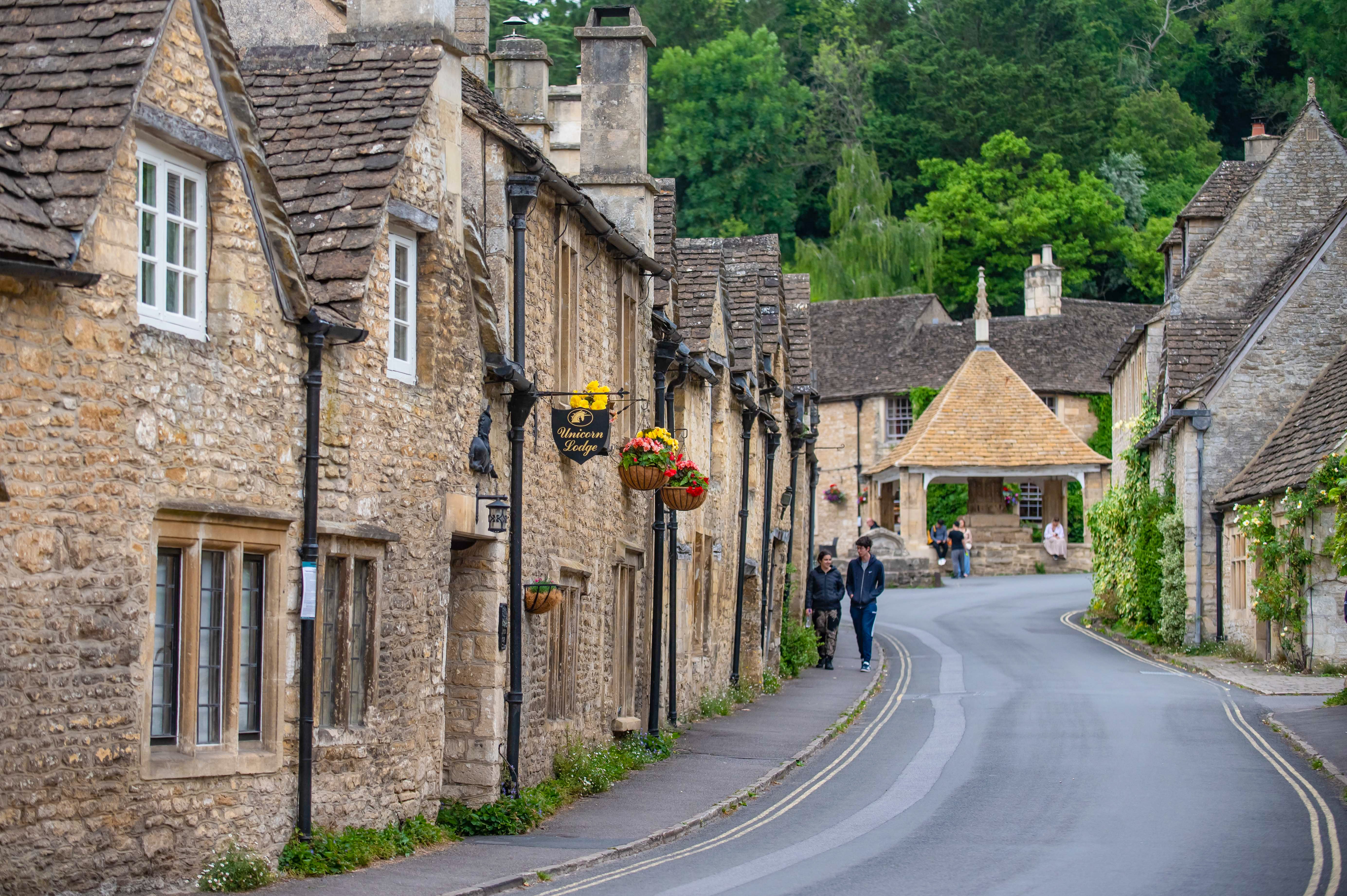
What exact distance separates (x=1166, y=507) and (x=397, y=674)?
2351cm

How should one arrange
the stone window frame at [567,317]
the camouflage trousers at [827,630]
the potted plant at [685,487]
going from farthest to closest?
1. the camouflage trousers at [827,630]
2. the potted plant at [685,487]
3. the stone window frame at [567,317]

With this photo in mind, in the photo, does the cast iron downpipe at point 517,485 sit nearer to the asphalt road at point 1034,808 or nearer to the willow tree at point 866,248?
the asphalt road at point 1034,808

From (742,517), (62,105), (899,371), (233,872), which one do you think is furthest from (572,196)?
(899,371)

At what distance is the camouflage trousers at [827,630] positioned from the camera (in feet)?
100

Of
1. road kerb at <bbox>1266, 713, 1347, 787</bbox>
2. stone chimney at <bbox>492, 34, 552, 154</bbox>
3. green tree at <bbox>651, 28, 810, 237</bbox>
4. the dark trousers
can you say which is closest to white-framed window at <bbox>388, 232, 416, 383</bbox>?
road kerb at <bbox>1266, 713, 1347, 787</bbox>

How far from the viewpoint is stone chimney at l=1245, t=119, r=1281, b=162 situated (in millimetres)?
40625

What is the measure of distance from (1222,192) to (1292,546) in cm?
1309

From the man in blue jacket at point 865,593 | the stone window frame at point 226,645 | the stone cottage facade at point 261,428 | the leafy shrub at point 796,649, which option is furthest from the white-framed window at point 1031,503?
the stone window frame at point 226,645

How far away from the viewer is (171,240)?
10.7 m

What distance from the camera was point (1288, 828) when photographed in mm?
13750

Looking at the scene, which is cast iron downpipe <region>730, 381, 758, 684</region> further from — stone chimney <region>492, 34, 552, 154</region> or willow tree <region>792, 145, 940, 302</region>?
willow tree <region>792, 145, 940, 302</region>

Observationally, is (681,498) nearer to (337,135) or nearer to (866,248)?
(337,135)

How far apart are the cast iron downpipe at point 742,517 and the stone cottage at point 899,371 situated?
29.5 meters

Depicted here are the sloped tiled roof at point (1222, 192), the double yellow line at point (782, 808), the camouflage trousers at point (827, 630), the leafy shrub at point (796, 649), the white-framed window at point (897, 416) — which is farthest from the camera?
the white-framed window at point (897, 416)
